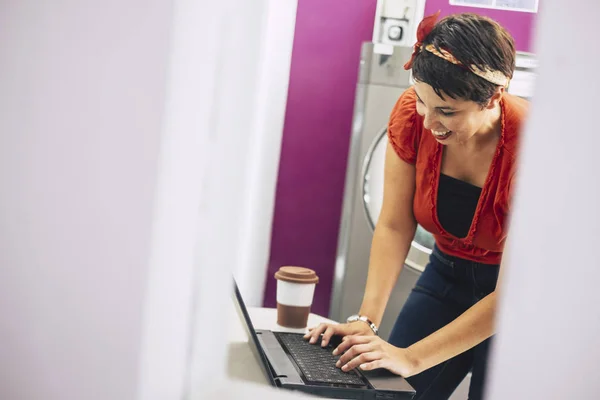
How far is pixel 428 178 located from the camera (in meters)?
1.42

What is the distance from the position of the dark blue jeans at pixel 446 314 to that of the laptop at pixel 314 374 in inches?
13.1

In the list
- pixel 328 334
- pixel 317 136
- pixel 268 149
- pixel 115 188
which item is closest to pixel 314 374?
pixel 328 334

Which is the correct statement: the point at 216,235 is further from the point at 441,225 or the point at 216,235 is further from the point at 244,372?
the point at 441,225

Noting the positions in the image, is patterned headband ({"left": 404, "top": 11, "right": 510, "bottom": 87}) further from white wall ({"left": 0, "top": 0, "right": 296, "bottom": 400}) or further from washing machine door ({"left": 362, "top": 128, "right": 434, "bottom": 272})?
washing machine door ({"left": 362, "top": 128, "right": 434, "bottom": 272})

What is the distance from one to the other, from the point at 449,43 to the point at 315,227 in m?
1.77

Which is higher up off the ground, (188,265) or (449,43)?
(449,43)

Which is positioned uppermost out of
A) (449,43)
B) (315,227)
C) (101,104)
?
(449,43)

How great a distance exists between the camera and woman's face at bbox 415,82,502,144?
1211 mm

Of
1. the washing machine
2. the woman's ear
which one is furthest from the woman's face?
the washing machine

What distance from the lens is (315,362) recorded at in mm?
1030

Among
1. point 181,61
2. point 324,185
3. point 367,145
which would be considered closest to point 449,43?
point 181,61

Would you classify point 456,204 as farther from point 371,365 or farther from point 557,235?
point 557,235

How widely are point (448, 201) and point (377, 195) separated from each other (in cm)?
99

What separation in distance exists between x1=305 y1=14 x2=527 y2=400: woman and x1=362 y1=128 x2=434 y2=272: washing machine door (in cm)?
85
